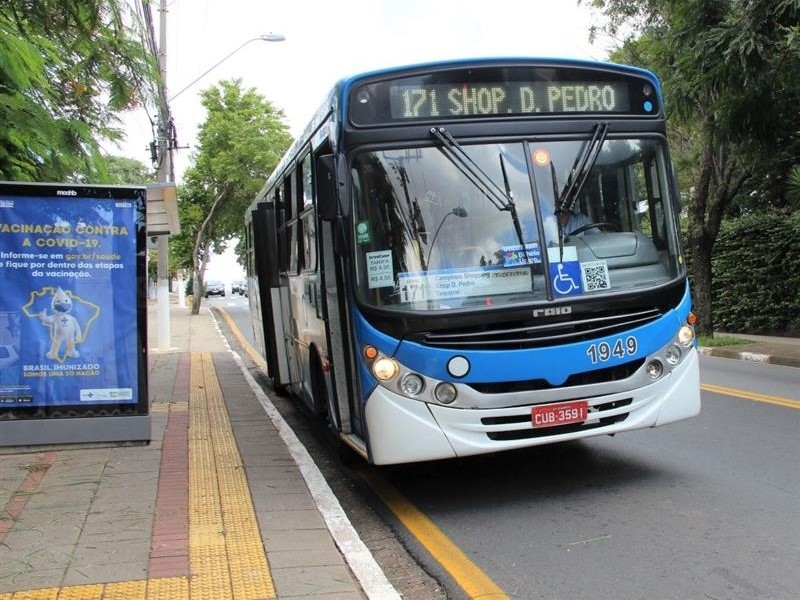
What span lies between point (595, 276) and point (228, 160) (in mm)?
24707

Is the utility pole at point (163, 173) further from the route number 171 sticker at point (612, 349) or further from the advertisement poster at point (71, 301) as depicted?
the route number 171 sticker at point (612, 349)

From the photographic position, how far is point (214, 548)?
14.6ft

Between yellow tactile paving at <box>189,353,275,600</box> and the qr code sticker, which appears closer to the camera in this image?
yellow tactile paving at <box>189,353,275,600</box>

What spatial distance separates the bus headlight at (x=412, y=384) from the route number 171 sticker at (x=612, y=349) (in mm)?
1190

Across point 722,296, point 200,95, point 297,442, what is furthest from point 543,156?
point 200,95

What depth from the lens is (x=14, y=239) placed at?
6.64m

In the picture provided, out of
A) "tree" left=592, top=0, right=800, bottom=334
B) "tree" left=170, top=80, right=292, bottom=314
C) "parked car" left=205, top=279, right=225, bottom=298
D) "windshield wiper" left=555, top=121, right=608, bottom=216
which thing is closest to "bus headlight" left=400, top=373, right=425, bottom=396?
"windshield wiper" left=555, top=121, right=608, bottom=216

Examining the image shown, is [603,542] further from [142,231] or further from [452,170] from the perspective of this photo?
[142,231]

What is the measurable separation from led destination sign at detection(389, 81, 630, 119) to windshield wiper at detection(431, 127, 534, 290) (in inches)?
8.2

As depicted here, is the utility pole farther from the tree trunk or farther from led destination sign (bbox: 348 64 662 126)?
the tree trunk

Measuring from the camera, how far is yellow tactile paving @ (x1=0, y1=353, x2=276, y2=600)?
3814mm

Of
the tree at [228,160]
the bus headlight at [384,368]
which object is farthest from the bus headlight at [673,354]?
the tree at [228,160]

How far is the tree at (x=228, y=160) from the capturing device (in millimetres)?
28188

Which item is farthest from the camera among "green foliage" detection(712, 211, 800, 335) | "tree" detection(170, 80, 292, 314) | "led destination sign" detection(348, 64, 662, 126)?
"tree" detection(170, 80, 292, 314)
